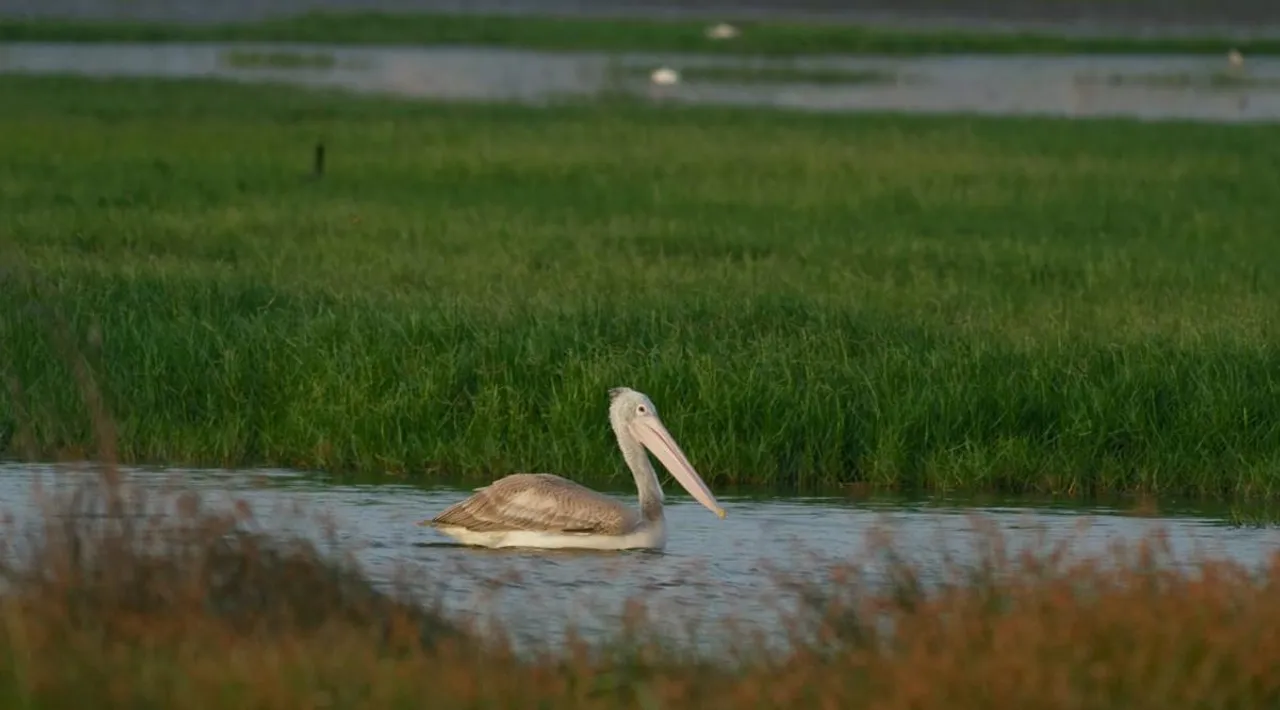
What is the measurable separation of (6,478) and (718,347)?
4006 mm

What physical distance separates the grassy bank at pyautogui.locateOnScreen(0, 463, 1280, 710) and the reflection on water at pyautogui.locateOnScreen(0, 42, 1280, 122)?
36012 millimetres

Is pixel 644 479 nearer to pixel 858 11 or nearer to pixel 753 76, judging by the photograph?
pixel 753 76

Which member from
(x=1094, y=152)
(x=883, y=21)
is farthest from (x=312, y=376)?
(x=883, y=21)

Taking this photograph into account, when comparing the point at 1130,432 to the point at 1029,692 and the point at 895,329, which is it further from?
the point at 1029,692

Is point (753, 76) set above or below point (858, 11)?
below

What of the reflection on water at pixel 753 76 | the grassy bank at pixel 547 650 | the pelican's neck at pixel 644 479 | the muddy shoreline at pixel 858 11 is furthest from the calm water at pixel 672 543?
the muddy shoreline at pixel 858 11

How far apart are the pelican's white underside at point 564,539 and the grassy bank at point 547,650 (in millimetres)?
2325

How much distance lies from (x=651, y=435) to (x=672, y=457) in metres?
0.14

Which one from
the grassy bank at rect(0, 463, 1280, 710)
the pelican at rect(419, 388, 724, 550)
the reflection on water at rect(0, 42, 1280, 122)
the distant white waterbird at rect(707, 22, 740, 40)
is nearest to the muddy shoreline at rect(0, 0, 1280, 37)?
the distant white waterbird at rect(707, 22, 740, 40)

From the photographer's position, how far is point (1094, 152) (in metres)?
34.4

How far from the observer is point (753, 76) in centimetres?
5881

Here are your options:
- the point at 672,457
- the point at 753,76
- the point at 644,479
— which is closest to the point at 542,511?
the point at 644,479

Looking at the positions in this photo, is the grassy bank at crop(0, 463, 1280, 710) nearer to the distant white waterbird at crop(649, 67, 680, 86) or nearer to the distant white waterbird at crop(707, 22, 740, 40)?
the distant white waterbird at crop(649, 67, 680, 86)

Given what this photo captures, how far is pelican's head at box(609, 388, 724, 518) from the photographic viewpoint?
1116 cm
